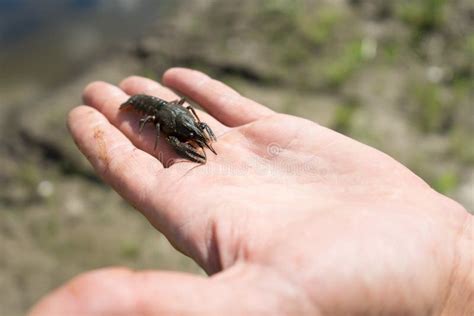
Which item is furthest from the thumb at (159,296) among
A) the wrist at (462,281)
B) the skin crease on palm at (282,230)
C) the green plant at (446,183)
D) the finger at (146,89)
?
the green plant at (446,183)

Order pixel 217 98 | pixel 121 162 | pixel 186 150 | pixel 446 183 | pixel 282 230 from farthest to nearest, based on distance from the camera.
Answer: pixel 446 183 → pixel 217 98 → pixel 186 150 → pixel 121 162 → pixel 282 230

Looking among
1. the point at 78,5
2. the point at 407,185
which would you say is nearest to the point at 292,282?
the point at 407,185

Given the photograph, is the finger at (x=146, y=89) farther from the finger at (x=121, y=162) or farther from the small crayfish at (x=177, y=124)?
the finger at (x=121, y=162)

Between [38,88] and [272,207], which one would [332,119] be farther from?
[38,88]

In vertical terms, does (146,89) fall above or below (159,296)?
below

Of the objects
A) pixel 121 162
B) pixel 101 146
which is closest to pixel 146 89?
pixel 101 146

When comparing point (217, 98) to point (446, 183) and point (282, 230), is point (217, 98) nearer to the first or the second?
point (282, 230)

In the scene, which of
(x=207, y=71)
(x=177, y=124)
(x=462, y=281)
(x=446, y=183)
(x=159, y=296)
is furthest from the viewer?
(x=207, y=71)
